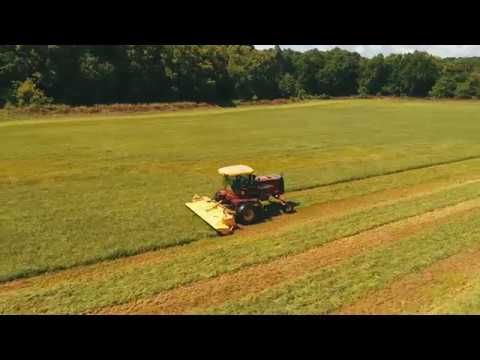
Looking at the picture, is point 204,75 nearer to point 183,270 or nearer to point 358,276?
point 183,270

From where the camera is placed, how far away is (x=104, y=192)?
72.3 feet

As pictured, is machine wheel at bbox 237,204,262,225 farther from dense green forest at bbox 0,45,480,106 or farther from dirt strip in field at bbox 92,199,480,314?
dense green forest at bbox 0,45,480,106

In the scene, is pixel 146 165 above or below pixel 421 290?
above

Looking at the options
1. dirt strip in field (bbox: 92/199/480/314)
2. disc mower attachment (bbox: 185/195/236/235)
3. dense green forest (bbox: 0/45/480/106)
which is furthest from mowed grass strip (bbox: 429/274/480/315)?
dense green forest (bbox: 0/45/480/106)

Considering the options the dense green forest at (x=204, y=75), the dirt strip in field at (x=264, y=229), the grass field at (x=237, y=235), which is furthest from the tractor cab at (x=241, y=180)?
the dense green forest at (x=204, y=75)

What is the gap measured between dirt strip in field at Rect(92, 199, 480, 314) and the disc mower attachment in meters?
3.06

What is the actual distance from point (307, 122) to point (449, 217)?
37.2 metres

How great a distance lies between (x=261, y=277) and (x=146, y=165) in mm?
17461

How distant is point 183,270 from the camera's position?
12992mm

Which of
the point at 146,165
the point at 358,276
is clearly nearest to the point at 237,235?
the point at 358,276

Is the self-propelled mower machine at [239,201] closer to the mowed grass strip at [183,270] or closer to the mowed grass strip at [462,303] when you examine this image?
the mowed grass strip at [183,270]

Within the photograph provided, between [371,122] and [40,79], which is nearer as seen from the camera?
[371,122]
